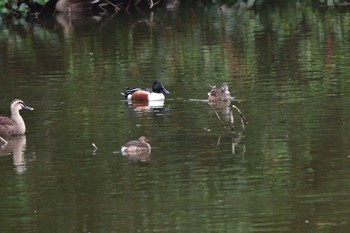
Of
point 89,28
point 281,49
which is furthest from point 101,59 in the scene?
point 89,28

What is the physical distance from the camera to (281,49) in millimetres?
28781

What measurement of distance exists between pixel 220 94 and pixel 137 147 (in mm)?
5049

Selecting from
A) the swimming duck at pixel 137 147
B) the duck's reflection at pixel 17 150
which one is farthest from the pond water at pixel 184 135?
the swimming duck at pixel 137 147

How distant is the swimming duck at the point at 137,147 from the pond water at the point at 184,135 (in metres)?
0.15

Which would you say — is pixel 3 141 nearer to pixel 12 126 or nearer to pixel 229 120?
pixel 12 126

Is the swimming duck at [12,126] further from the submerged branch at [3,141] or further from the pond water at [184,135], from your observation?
the pond water at [184,135]

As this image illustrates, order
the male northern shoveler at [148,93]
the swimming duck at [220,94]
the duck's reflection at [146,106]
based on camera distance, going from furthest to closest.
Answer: the male northern shoveler at [148,93], the duck's reflection at [146,106], the swimming duck at [220,94]

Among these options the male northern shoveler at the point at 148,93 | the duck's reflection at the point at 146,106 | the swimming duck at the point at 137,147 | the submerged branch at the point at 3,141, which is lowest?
the duck's reflection at the point at 146,106

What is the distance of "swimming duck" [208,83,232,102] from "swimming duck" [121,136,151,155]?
437cm

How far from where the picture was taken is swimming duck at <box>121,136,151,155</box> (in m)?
16.6

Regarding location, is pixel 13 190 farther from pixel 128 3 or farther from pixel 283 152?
pixel 128 3

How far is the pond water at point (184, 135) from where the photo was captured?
521 inches

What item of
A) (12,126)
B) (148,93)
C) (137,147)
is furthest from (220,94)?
(137,147)

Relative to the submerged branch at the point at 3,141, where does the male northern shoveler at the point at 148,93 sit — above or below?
below
